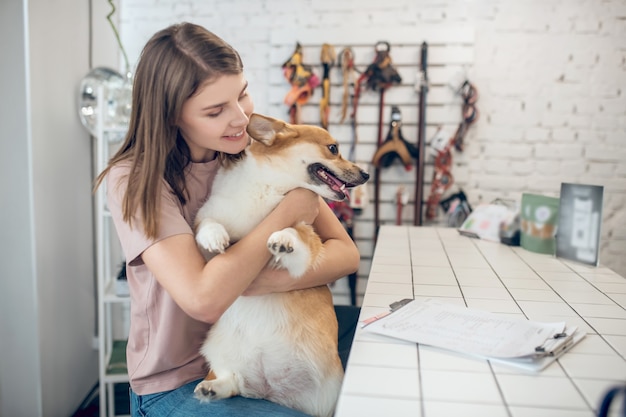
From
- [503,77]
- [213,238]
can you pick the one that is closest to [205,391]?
[213,238]

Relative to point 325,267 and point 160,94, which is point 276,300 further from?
point 160,94

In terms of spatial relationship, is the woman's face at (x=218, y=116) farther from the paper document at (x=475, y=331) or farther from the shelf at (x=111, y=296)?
the shelf at (x=111, y=296)

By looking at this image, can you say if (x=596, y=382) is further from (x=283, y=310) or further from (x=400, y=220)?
(x=400, y=220)

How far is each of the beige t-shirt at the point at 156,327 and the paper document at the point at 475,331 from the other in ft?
1.69

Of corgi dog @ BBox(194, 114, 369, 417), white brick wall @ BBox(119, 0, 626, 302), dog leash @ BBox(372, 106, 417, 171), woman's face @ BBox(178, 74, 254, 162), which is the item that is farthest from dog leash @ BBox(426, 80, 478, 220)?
woman's face @ BBox(178, 74, 254, 162)

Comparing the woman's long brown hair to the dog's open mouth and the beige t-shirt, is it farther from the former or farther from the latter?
the dog's open mouth

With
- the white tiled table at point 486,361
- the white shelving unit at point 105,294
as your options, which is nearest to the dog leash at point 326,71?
the white shelving unit at point 105,294

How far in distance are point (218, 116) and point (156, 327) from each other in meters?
0.59

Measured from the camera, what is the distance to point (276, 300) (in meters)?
1.42

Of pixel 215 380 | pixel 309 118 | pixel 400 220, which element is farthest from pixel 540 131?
pixel 215 380

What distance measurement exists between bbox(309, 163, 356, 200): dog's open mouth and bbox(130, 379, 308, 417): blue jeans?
0.61m

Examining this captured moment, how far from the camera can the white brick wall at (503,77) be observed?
3.21 m

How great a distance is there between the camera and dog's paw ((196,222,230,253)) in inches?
51.5

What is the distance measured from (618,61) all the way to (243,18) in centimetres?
238
